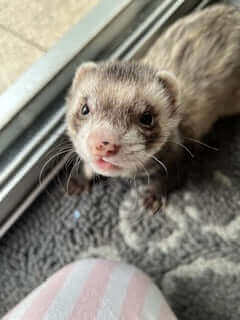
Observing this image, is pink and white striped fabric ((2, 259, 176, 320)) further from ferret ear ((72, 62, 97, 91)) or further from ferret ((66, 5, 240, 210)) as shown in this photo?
ferret ear ((72, 62, 97, 91))

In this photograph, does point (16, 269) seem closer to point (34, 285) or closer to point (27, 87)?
point (34, 285)

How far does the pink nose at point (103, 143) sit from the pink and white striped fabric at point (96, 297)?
0.30 metres

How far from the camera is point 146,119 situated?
0.88 m

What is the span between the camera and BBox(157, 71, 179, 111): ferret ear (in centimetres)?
92

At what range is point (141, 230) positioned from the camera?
117 cm

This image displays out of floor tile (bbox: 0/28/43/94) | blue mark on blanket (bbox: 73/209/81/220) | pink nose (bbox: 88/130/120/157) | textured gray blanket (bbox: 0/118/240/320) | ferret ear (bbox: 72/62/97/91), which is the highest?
floor tile (bbox: 0/28/43/94)

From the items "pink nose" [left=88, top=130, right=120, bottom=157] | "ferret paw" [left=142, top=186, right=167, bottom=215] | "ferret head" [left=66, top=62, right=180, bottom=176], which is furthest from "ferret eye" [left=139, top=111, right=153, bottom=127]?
"ferret paw" [left=142, top=186, right=167, bottom=215]

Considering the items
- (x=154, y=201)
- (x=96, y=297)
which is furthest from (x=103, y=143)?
(x=154, y=201)

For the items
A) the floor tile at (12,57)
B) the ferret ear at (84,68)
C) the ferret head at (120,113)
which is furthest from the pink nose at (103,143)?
the floor tile at (12,57)

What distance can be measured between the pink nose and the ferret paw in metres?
0.44

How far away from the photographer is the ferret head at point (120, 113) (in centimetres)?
79

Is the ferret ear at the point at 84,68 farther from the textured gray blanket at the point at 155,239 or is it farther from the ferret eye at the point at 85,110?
the textured gray blanket at the point at 155,239

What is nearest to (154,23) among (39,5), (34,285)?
(39,5)

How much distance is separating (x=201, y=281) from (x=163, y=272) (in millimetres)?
106
